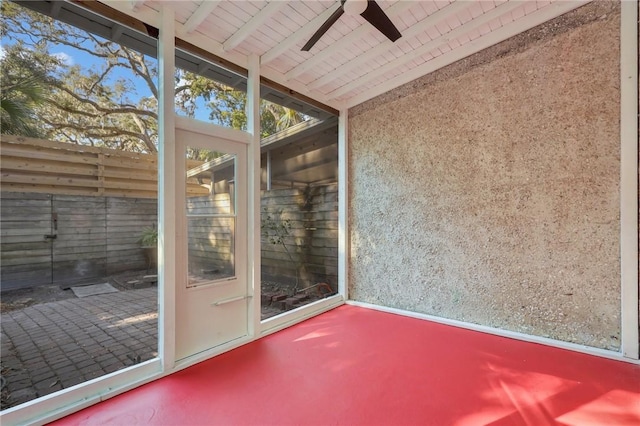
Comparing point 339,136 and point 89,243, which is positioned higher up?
point 339,136

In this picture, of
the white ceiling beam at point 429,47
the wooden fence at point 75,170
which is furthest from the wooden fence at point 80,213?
the white ceiling beam at point 429,47

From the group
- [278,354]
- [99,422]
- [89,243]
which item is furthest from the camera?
[278,354]

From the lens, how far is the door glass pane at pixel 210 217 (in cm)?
272

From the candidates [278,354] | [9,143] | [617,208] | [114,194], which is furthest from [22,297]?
[617,208]

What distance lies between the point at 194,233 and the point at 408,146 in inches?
106

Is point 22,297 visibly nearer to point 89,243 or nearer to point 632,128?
point 89,243

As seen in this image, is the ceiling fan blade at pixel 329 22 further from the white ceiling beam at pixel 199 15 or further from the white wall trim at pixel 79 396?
the white wall trim at pixel 79 396

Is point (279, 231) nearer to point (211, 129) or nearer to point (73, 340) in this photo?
point (211, 129)

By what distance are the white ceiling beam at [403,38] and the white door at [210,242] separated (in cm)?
145

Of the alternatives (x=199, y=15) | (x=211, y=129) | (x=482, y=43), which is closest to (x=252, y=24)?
(x=199, y=15)

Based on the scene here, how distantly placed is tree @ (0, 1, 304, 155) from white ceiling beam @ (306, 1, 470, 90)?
1.56 metres

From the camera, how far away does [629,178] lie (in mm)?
2654

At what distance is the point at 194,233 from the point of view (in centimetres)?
275

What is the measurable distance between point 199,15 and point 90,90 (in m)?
1.02
